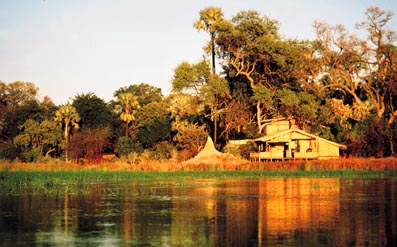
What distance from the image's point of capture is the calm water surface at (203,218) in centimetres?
1700

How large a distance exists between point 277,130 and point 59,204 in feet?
169

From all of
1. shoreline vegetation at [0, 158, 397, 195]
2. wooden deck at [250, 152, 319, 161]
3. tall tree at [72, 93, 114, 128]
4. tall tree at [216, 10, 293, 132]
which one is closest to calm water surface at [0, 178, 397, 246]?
shoreline vegetation at [0, 158, 397, 195]

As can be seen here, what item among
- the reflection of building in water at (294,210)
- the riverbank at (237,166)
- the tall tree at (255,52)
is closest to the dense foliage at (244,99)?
the tall tree at (255,52)

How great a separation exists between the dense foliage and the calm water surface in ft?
141

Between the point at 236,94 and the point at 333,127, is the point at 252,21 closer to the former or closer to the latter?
the point at 236,94

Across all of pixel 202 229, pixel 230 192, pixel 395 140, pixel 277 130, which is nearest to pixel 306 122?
pixel 277 130

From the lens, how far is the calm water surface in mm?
17000

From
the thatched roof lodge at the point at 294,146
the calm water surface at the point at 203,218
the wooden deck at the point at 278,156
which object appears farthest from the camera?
the thatched roof lodge at the point at 294,146

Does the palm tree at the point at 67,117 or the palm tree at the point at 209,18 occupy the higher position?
the palm tree at the point at 209,18

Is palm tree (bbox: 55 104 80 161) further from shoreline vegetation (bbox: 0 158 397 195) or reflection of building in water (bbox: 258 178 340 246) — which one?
reflection of building in water (bbox: 258 178 340 246)

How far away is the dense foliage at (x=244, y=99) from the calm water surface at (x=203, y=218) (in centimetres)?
4296

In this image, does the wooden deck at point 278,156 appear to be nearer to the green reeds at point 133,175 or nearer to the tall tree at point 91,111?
the green reeds at point 133,175

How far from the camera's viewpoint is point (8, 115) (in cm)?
8844

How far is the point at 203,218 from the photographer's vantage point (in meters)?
22.0
